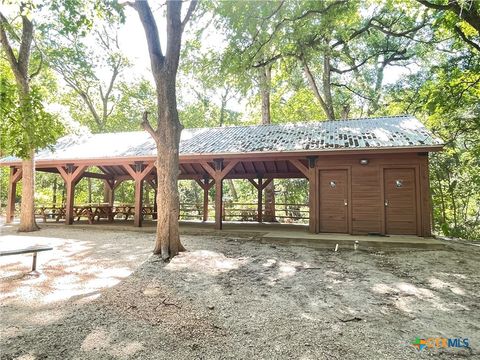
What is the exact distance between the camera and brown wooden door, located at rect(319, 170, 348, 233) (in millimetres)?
9219

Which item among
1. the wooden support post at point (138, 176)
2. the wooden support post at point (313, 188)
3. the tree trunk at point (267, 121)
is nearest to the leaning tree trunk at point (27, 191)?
the wooden support post at point (138, 176)

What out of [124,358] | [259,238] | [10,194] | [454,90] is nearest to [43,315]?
[124,358]

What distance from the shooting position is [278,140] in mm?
10336

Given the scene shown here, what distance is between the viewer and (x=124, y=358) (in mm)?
2520

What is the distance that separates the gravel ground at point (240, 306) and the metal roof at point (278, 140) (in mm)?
3582

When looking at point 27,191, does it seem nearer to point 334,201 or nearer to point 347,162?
point 334,201

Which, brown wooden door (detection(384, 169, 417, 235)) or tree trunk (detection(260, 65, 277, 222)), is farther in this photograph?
tree trunk (detection(260, 65, 277, 222))

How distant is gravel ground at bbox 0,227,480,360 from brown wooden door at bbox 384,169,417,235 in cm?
204

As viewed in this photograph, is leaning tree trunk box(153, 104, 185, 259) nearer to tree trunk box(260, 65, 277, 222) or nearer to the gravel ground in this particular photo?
the gravel ground

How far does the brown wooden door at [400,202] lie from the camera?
8.61 meters

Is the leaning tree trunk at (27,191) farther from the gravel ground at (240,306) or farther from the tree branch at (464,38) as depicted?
the tree branch at (464,38)

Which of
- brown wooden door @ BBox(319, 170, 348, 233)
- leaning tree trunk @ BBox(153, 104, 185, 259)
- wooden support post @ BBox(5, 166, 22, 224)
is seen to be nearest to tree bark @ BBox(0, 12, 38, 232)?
wooden support post @ BBox(5, 166, 22, 224)

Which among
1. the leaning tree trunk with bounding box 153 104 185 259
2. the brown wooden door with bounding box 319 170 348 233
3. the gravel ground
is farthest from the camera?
the brown wooden door with bounding box 319 170 348 233

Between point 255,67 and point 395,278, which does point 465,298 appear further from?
point 255,67
